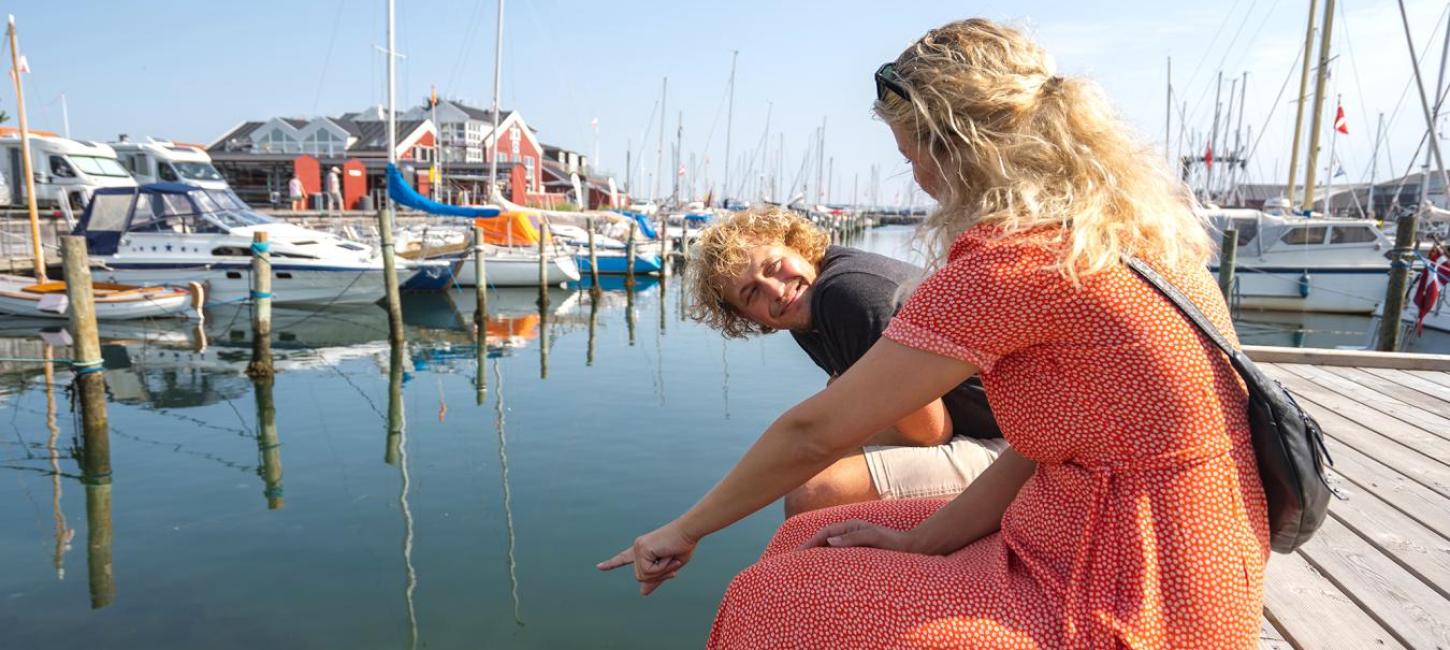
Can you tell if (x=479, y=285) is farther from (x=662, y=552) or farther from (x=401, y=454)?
(x=662, y=552)

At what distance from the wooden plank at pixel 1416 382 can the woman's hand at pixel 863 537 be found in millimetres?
3990

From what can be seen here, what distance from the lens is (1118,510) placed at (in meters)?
1.28

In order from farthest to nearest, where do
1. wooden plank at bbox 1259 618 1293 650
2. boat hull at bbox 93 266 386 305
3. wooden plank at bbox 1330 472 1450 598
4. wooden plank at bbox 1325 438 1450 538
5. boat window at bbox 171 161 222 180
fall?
boat window at bbox 171 161 222 180, boat hull at bbox 93 266 386 305, wooden plank at bbox 1325 438 1450 538, wooden plank at bbox 1330 472 1450 598, wooden plank at bbox 1259 618 1293 650

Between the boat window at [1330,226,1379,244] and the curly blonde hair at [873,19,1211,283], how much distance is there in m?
21.2

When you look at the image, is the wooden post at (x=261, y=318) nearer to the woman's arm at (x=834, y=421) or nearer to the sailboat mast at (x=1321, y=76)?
the woman's arm at (x=834, y=421)

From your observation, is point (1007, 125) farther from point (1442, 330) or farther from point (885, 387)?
point (1442, 330)

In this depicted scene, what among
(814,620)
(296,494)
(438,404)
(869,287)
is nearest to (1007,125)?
(814,620)

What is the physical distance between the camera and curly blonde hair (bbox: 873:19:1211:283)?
1370 millimetres

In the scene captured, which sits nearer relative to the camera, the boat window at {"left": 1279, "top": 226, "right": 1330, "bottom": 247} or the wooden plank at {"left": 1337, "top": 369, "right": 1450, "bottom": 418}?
the wooden plank at {"left": 1337, "top": 369, "right": 1450, "bottom": 418}

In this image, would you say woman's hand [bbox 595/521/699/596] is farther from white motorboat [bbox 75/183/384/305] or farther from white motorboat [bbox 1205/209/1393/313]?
white motorboat [bbox 1205/209/1393/313]

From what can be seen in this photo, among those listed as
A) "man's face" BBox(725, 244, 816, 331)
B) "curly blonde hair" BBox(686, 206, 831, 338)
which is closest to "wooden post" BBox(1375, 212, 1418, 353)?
"curly blonde hair" BBox(686, 206, 831, 338)

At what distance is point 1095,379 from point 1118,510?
0.19 metres

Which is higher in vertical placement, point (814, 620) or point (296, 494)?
point (814, 620)

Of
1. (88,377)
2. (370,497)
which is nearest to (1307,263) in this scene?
(370,497)
